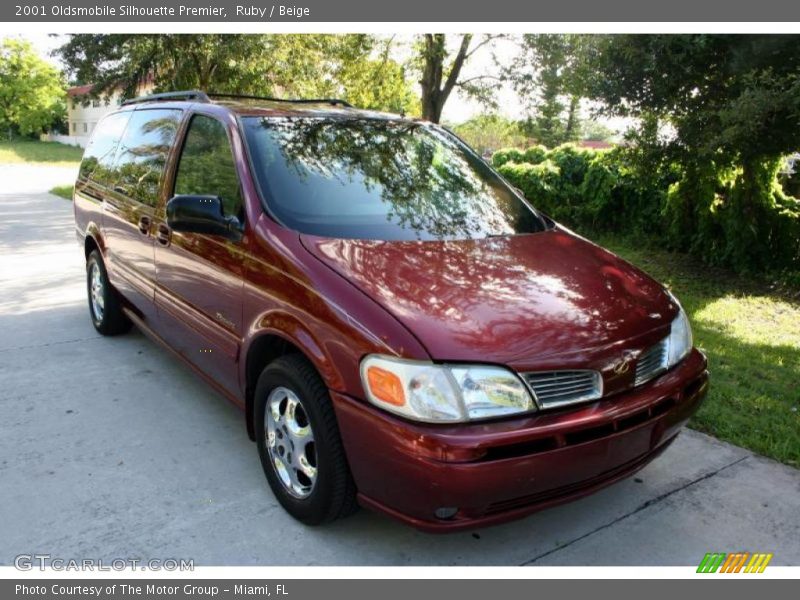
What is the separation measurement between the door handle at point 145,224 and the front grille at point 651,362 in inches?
116

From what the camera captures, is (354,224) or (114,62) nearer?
(354,224)

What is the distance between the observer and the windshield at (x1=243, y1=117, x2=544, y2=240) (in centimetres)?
319

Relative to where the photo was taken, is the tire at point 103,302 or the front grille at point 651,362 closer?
the front grille at point 651,362

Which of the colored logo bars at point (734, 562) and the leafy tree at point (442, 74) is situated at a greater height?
the leafy tree at point (442, 74)

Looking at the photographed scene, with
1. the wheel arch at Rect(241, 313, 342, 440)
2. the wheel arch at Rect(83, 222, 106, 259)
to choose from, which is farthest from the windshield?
the wheel arch at Rect(83, 222, 106, 259)

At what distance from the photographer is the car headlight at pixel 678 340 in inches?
114

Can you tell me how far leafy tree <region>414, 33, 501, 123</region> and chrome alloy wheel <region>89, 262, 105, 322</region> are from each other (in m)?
10.5

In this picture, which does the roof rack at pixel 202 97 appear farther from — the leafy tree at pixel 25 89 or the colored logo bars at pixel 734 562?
the leafy tree at pixel 25 89

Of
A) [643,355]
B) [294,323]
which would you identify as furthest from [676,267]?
[294,323]

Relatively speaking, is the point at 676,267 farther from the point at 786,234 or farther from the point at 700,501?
the point at 700,501

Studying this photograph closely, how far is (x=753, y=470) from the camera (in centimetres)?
347

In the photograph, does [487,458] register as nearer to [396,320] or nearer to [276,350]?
[396,320]

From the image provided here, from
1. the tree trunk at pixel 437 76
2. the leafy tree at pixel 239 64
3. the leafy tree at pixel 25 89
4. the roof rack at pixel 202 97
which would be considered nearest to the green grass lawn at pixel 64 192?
the leafy tree at pixel 239 64

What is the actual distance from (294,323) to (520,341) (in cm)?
93
